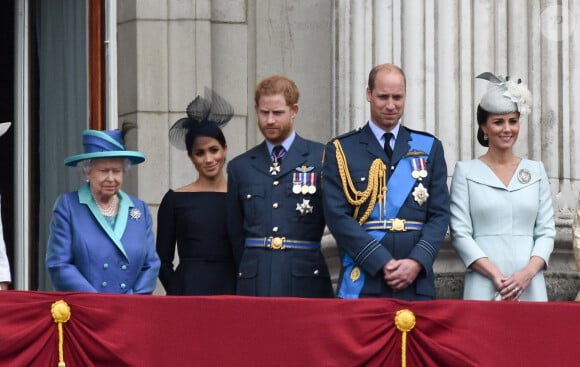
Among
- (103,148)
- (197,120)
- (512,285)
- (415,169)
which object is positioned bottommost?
(512,285)

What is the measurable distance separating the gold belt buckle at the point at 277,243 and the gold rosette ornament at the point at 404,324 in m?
Answer: 1.03

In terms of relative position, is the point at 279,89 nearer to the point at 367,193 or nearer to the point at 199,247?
the point at 367,193

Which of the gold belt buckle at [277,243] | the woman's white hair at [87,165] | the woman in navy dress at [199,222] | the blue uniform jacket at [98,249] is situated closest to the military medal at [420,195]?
the gold belt buckle at [277,243]

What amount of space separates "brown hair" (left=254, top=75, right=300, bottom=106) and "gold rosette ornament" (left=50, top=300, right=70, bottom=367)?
161 centimetres

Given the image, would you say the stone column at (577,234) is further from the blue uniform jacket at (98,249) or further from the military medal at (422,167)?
the blue uniform jacket at (98,249)

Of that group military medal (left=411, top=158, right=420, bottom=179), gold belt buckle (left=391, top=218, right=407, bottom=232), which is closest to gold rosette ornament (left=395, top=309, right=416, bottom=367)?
gold belt buckle (left=391, top=218, right=407, bottom=232)

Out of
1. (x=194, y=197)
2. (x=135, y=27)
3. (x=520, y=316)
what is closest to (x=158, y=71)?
(x=135, y=27)

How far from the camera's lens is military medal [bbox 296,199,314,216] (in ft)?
35.5

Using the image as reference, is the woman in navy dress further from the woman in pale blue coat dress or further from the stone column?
the stone column

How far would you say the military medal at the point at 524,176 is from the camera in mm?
10898

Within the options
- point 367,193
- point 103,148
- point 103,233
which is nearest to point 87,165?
point 103,148

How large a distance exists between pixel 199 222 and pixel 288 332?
152cm

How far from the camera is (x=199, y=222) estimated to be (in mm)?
11328

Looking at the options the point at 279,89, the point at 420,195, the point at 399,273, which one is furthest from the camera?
the point at 279,89
